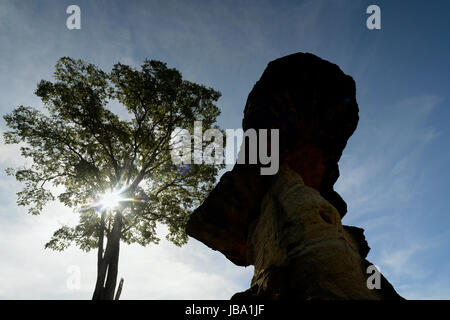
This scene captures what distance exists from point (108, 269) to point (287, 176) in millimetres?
8439

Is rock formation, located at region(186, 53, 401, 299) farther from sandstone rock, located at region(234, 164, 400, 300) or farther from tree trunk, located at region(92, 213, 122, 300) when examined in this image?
tree trunk, located at region(92, 213, 122, 300)

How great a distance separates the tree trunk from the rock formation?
13.1ft

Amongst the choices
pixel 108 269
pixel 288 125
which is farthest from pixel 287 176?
pixel 108 269

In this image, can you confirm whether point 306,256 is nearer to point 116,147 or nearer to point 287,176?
point 287,176

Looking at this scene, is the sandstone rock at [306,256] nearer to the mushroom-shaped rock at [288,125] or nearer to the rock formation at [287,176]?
the rock formation at [287,176]

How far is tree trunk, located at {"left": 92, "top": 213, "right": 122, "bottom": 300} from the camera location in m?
8.94

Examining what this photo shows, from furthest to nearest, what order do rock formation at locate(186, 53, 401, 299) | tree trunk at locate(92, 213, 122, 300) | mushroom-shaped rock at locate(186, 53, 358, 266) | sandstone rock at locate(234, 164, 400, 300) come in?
tree trunk at locate(92, 213, 122, 300)
mushroom-shaped rock at locate(186, 53, 358, 266)
rock formation at locate(186, 53, 401, 299)
sandstone rock at locate(234, 164, 400, 300)

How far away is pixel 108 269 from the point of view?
31.3 ft

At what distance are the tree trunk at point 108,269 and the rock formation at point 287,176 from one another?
13.1ft

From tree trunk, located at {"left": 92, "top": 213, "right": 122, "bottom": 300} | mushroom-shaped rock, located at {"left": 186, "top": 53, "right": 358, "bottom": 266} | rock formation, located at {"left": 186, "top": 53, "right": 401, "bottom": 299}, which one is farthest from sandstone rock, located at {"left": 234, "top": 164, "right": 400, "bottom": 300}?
tree trunk, located at {"left": 92, "top": 213, "right": 122, "bottom": 300}

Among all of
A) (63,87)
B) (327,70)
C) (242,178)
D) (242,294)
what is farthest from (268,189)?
(63,87)

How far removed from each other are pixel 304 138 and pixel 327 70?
248cm

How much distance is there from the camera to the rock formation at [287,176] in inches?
225
